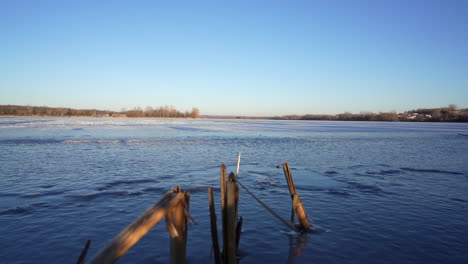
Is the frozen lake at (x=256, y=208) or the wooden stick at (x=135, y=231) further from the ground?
the wooden stick at (x=135, y=231)

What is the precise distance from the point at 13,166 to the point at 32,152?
14.8ft

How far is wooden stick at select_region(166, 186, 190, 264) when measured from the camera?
2.37 metres

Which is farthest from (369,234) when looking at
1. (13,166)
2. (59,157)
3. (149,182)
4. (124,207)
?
(59,157)

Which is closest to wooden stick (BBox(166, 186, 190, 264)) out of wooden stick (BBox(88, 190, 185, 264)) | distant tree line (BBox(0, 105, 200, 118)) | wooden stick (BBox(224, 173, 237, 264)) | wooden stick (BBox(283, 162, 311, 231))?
wooden stick (BBox(88, 190, 185, 264))

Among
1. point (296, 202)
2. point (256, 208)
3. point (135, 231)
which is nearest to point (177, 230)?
point (135, 231)

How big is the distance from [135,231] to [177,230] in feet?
1.88

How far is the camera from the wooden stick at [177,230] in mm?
2369

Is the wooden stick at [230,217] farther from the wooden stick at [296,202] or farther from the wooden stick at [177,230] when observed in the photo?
the wooden stick at [296,202]

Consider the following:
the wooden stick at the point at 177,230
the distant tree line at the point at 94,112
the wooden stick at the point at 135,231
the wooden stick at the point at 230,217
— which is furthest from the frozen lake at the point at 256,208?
the distant tree line at the point at 94,112

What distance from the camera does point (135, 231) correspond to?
1991 mm

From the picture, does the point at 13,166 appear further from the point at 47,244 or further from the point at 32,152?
the point at 47,244

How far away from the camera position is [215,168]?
12492 millimetres

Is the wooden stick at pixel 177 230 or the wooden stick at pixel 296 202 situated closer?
the wooden stick at pixel 177 230

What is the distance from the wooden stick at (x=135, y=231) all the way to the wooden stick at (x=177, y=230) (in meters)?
0.08
